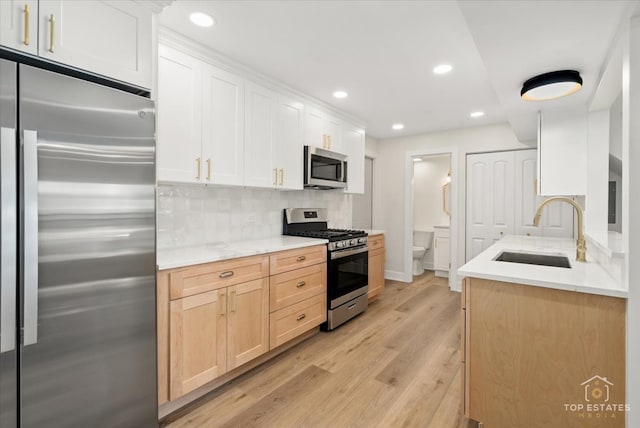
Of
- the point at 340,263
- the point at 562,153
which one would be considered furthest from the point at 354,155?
the point at 562,153

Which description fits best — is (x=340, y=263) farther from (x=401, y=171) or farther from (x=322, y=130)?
(x=401, y=171)

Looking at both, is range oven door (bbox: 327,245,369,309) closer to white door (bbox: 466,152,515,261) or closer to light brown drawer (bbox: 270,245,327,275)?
light brown drawer (bbox: 270,245,327,275)

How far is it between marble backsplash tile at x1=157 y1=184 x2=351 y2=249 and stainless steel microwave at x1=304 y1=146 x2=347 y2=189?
0.40 meters

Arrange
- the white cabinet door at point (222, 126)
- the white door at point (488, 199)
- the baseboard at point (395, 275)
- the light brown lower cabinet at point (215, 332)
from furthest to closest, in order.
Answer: the baseboard at point (395, 275)
the white door at point (488, 199)
the white cabinet door at point (222, 126)
the light brown lower cabinet at point (215, 332)

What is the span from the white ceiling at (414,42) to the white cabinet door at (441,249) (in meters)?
2.70

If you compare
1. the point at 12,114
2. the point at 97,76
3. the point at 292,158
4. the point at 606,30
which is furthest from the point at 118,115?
the point at 606,30

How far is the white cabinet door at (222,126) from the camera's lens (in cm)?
228

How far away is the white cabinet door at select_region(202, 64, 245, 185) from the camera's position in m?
2.28

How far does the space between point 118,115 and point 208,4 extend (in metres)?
0.89

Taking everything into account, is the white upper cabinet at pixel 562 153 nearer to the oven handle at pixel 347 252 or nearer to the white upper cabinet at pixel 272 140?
the oven handle at pixel 347 252

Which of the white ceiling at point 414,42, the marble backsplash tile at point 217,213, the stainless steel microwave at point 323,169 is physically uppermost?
the white ceiling at point 414,42

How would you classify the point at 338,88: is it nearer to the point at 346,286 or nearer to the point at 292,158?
the point at 292,158

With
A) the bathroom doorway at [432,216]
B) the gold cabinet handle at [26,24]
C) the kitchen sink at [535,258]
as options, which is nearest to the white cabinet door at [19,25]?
the gold cabinet handle at [26,24]

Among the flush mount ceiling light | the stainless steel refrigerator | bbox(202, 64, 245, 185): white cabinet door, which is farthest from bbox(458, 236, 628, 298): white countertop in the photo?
bbox(202, 64, 245, 185): white cabinet door
